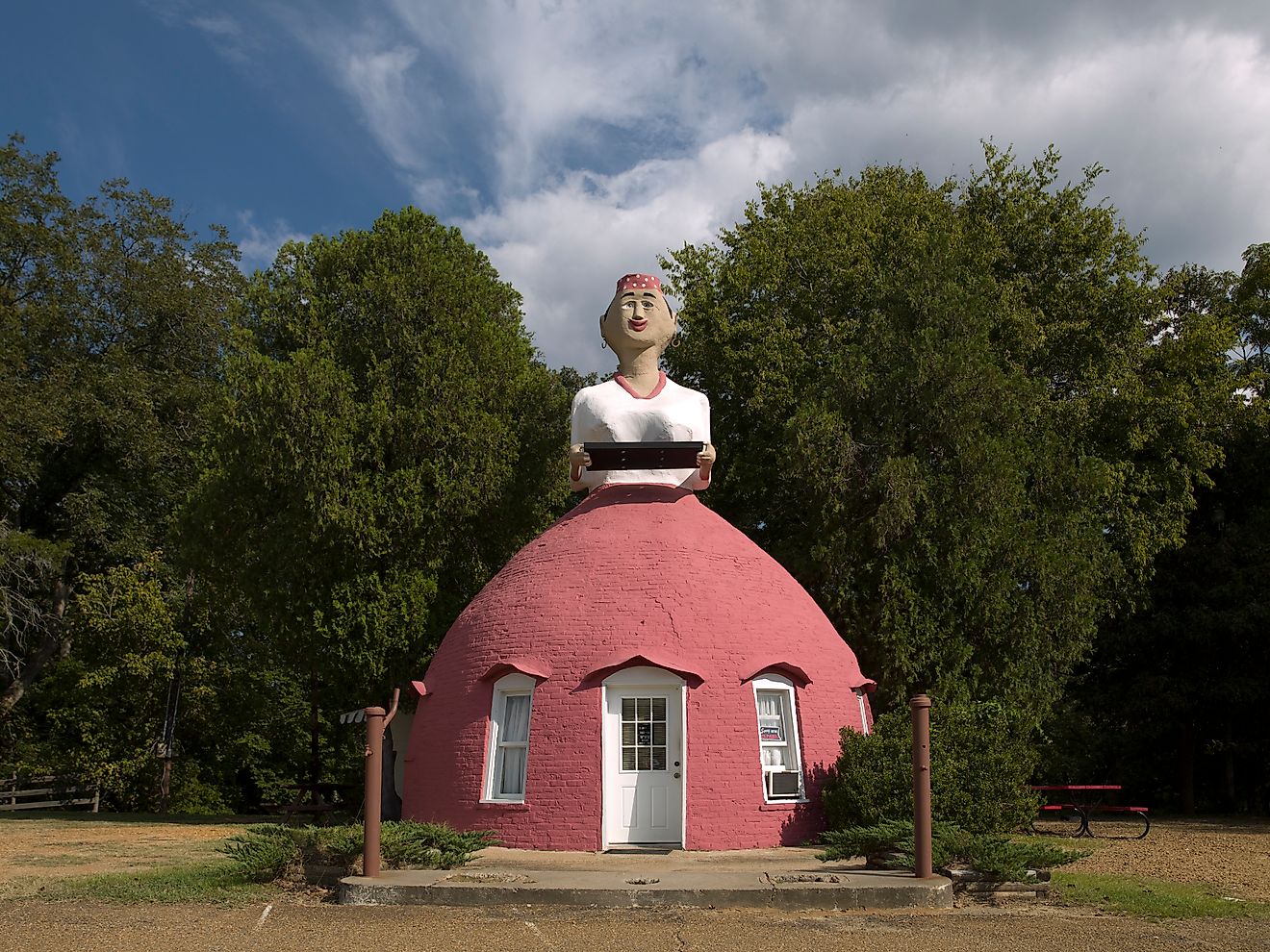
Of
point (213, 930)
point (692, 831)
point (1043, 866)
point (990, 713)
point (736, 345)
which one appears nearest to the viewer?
point (213, 930)

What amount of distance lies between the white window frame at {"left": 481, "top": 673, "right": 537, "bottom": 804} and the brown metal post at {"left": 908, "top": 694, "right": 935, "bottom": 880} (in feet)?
17.1

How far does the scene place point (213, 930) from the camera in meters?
9.28

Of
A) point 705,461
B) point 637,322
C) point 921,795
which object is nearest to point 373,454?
point 637,322

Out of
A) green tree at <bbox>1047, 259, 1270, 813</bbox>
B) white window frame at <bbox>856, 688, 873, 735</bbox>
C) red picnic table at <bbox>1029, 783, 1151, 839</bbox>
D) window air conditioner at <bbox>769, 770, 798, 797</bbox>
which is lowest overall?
red picnic table at <bbox>1029, 783, 1151, 839</bbox>

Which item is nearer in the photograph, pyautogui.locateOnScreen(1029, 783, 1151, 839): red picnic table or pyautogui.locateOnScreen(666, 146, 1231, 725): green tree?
pyautogui.locateOnScreen(1029, 783, 1151, 839): red picnic table

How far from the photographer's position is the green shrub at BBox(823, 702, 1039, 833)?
13.8 meters

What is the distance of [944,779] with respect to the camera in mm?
13961

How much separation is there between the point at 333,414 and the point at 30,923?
1194cm

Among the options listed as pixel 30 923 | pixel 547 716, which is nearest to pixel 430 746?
pixel 547 716

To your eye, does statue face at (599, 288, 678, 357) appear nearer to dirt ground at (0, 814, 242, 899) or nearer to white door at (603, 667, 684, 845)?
white door at (603, 667, 684, 845)

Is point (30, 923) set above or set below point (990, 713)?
below

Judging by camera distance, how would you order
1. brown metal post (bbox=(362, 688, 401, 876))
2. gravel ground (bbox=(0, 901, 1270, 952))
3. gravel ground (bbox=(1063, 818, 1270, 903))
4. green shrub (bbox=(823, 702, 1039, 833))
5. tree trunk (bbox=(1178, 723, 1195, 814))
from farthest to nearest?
tree trunk (bbox=(1178, 723, 1195, 814))
green shrub (bbox=(823, 702, 1039, 833))
gravel ground (bbox=(1063, 818, 1270, 903))
brown metal post (bbox=(362, 688, 401, 876))
gravel ground (bbox=(0, 901, 1270, 952))

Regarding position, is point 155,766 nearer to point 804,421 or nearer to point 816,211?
point 804,421

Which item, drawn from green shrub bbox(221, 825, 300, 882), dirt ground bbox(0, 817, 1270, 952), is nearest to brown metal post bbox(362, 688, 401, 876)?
dirt ground bbox(0, 817, 1270, 952)
